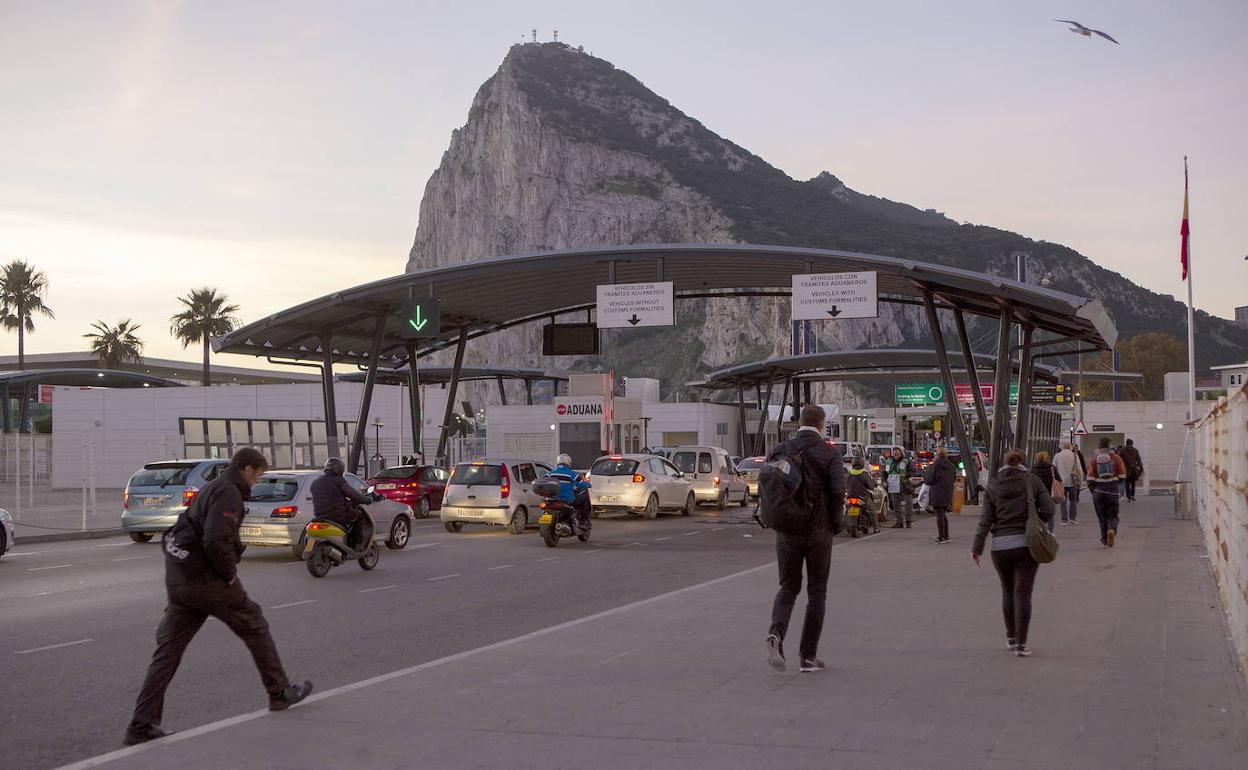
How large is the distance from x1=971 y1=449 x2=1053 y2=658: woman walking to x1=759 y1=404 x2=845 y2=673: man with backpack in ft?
5.05

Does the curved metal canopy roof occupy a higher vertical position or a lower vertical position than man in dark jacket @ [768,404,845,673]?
higher

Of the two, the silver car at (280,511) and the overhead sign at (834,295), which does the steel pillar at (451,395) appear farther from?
the silver car at (280,511)

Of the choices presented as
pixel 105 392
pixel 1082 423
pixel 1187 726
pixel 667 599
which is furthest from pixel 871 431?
pixel 1187 726

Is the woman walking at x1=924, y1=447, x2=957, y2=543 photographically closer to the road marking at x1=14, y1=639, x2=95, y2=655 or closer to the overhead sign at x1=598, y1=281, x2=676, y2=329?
the overhead sign at x1=598, y1=281, x2=676, y2=329

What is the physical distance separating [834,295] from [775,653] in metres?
23.4

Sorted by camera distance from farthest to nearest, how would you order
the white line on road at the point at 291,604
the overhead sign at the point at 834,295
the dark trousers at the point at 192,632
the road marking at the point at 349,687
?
the overhead sign at the point at 834,295 → the white line on road at the point at 291,604 → the dark trousers at the point at 192,632 → the road marking at the point at 349,687

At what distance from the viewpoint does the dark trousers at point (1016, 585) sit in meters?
9.21

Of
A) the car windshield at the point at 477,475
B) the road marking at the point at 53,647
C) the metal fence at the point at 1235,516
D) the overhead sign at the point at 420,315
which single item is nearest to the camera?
the metal fence at the point at 1235,516

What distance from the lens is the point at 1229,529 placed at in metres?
10.4

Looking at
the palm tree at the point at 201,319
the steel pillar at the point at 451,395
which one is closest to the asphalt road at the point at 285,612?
the steel pillar at the point at 451,395

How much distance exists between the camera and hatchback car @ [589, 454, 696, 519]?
3038cm

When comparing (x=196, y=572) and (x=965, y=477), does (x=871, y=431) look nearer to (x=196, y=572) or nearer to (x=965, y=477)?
(x=965, y=477)

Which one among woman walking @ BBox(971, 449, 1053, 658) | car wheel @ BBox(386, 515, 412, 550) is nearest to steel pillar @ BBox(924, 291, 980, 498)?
car wheel @ BBox(386, 515, 412, 550)

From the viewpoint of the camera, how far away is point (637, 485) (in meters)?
30.4
